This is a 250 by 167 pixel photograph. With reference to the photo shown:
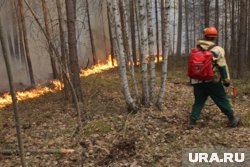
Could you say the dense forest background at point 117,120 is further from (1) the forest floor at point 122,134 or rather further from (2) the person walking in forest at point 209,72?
(2) the person walking in forest at point 209,72

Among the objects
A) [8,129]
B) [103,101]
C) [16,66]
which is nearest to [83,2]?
[16,66]

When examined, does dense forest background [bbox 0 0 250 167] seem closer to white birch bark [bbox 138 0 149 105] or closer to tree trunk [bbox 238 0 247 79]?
white birch bark [bbox 138 0 149 105]

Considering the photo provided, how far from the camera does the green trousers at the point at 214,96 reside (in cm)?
655

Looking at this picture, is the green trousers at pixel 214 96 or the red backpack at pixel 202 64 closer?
the red backpack at pixel 202 64

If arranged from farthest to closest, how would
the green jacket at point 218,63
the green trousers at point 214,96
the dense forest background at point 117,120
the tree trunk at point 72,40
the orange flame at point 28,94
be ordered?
the orange flame at point 28,94 < the tree trunk at point 72,40 < the green trousers at point 214,96 < the green jacket at point 218,63 < the dense forest background at point 117,120

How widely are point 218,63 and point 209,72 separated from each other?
1.10 feet

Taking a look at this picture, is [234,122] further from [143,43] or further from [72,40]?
[72,40]

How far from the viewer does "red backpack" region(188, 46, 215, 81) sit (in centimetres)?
625

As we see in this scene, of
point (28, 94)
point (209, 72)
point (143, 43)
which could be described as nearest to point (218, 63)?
point (209, 72)

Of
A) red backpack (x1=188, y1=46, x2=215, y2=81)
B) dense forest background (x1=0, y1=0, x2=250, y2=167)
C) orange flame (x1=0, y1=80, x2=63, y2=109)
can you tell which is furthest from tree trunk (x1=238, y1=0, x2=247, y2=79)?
orange flame (x1=0, y1=80, x2=63, y2=109)

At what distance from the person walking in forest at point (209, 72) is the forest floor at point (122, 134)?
1.59 feet

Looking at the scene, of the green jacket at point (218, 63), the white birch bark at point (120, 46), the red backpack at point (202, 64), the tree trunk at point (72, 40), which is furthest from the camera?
the tree trunk at point (72, 40)

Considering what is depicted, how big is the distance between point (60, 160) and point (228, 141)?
3.28 m

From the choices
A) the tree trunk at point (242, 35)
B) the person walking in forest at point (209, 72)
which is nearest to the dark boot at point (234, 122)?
the person walking in forest at point (209, 72)
